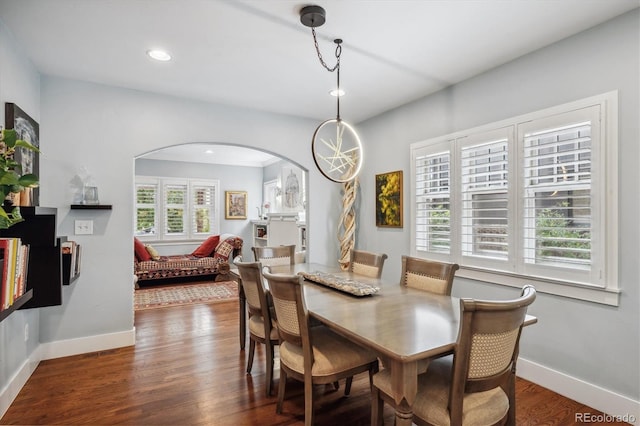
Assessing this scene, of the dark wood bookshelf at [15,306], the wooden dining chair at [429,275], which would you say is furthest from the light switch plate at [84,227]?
the wooden dining chair at [429,275]

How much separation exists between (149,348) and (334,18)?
337cm

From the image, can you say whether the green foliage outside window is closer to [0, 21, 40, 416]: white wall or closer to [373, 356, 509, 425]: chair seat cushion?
[373, 356, 509, 425]: chair seat cushion

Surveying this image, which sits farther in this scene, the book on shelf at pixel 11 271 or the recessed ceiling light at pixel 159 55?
the recessed ceiling light at pixel 159 55

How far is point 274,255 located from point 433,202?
70.5 inches

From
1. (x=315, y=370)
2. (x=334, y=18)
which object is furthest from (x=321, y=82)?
(x=315, y=370)

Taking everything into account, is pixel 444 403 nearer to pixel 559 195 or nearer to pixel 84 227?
pixel 559 195

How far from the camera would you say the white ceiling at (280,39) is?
212cm

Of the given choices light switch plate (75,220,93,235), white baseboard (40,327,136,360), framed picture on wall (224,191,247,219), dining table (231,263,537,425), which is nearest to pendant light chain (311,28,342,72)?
dining table (231,263,537,425)

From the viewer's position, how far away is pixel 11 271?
1522mm

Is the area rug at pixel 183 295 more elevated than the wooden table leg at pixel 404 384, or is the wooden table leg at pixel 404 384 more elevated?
the wooden table leg at pixel 404 384

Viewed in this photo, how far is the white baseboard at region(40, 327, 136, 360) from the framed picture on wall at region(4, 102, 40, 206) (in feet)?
4.36

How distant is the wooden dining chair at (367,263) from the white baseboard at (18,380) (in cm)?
269

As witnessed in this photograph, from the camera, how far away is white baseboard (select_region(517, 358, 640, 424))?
2184mm

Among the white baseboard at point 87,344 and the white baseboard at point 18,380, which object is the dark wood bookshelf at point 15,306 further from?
the white baseboard at point 87,344
